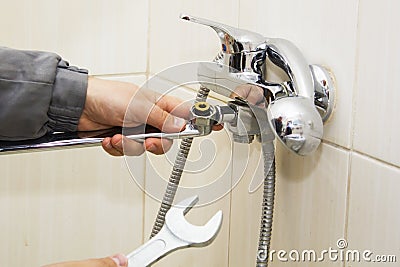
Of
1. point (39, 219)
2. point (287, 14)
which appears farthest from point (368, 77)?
point (39, 219)

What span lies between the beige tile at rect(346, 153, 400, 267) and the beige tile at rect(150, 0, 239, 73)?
1.00 feet

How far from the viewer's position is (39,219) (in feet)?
3.45

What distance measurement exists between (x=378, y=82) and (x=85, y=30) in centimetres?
55

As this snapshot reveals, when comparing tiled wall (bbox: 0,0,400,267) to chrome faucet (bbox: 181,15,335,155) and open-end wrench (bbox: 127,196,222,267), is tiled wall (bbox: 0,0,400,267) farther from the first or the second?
open-end wrench (bbox: 127,196,222,267)

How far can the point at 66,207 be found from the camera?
107cm

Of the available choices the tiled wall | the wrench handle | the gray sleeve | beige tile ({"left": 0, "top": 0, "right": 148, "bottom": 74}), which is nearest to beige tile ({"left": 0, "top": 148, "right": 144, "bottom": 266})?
the tiled wall

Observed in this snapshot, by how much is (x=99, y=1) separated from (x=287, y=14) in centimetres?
40

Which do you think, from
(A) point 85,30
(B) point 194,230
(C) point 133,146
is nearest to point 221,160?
(C) point 133,146

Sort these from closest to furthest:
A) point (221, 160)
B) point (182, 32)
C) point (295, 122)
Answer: point (295, 122) → point (221, 160) → point (182, 32)

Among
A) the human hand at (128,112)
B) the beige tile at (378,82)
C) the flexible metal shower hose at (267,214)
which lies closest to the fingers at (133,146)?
the human hand at (128,112)

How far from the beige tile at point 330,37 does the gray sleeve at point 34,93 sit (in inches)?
10.0

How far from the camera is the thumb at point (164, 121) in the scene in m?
0.71

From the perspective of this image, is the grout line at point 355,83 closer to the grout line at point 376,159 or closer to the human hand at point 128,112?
the grout line at point 376,159

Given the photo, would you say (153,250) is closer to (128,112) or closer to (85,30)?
(128,112)
